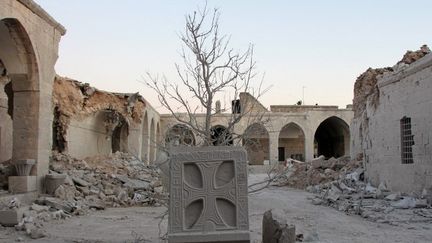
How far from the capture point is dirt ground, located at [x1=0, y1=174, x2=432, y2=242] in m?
7.27

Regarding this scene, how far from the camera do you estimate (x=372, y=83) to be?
61.0ft

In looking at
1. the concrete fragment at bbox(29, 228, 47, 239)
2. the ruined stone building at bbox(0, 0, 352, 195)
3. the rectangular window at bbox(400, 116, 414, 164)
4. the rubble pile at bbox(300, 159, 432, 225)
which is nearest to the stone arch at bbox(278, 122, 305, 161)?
the ruined stone building at bbox(0, 0, 352, 195)

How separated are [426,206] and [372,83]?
29.0 feet

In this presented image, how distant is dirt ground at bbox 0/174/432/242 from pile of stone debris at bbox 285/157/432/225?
18.3 inches

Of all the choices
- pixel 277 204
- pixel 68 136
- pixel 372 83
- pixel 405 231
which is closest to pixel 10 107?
pixel 68 136

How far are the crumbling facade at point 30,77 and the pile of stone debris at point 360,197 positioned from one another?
7.92 m

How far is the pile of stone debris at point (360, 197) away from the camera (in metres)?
9.84

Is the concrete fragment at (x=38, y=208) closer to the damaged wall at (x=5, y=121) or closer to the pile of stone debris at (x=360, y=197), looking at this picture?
the damaged wall at (x=5, y=121)

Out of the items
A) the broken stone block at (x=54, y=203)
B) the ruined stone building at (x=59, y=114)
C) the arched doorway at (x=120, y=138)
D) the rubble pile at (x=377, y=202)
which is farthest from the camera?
the arched doorway at (x=120, y=138)

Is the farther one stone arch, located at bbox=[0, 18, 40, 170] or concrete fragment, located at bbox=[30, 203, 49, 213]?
stone arch, located at bbox=[0, 18, 40, 170]

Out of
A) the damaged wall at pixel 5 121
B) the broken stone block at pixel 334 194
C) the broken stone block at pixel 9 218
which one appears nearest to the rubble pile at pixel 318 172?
the broken stone block at pixel 334 194

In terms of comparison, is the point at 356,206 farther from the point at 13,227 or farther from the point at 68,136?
the point at 68,136

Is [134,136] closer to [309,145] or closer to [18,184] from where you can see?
[18,184]

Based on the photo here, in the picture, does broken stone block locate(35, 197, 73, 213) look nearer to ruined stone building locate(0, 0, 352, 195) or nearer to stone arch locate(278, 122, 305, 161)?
ruined stone building locate(0, 0, 352, 195)
